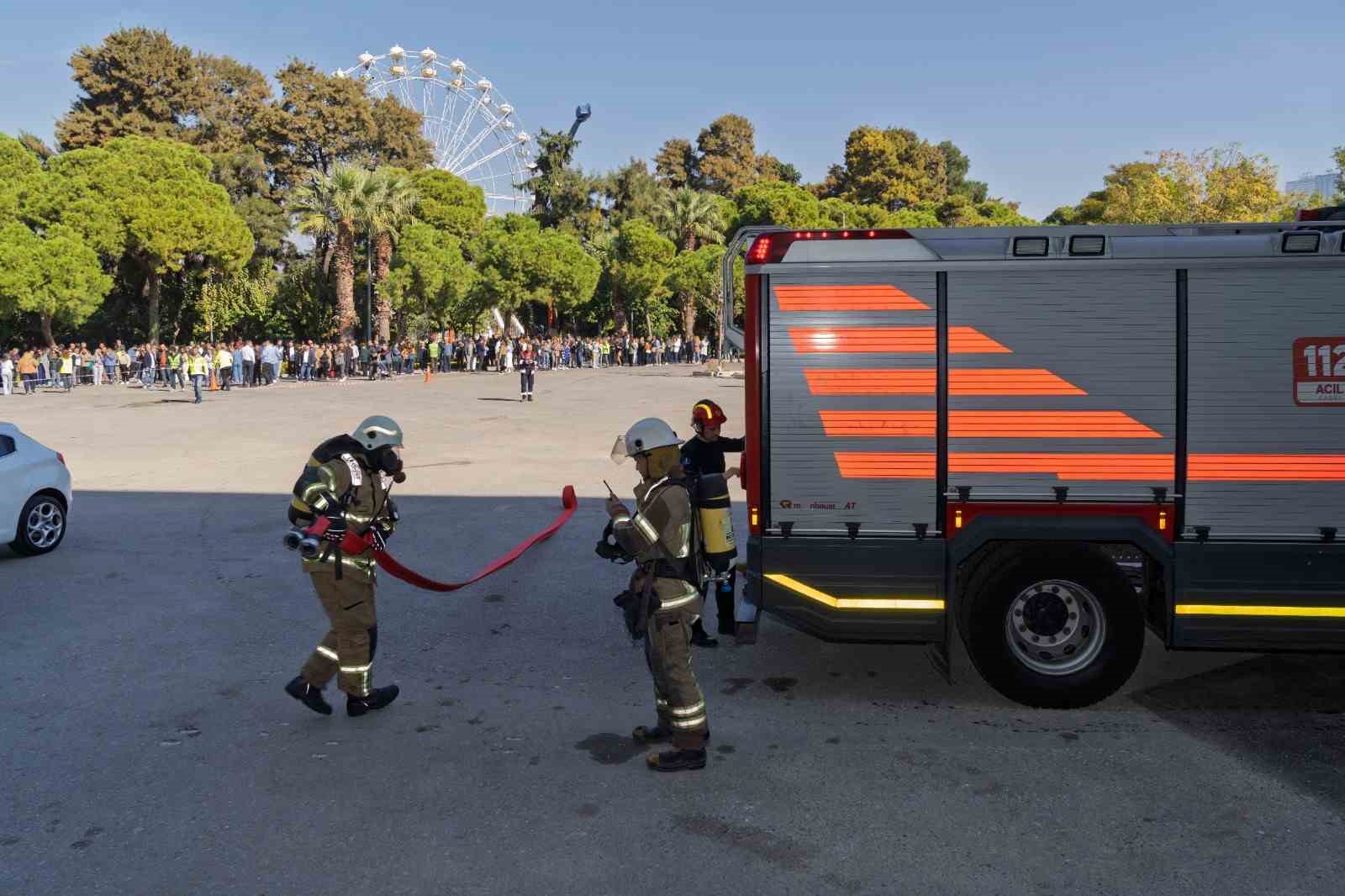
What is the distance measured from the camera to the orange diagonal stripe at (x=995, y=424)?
5645 mm

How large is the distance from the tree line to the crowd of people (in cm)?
243

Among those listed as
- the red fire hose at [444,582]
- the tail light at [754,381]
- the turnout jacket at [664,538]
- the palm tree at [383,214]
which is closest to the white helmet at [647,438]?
the turnout jacket at [664,538]

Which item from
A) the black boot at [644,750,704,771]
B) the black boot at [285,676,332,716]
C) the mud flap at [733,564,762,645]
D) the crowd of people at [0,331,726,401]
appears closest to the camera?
the black boot at [644,750,704,771]

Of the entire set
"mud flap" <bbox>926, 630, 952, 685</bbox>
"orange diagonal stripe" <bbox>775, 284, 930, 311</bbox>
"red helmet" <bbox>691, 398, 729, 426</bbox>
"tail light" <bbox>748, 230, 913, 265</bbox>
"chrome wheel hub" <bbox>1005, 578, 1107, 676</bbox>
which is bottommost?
"mud flap" <bbox>926, 630, 952, 685</bbox>

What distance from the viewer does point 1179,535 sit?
223 inches

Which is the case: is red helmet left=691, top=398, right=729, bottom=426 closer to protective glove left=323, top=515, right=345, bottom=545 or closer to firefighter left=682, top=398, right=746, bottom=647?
firefighter left=682, top=398, right=746, bottom=647

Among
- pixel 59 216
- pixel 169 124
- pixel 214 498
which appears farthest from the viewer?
pixel 169 124

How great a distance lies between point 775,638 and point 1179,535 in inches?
104

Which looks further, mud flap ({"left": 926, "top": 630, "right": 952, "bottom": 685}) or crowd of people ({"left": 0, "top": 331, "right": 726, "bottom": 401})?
crowd of people ({"left": 0, "top": 331, "right": 726, "bottom": 401})

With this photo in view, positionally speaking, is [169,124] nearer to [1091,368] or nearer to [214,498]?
[214,498]

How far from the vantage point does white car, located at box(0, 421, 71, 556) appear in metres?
9.80

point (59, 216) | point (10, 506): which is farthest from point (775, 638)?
point (59, 216)

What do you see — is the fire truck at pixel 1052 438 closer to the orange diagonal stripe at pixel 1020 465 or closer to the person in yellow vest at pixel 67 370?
the orange diagonal stripe at pixel 1020 465

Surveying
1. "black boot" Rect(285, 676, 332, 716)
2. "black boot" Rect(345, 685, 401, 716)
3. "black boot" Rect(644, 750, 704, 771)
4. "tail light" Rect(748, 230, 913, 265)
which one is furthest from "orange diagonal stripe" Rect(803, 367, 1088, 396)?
"black boot" Rect(285, 676, 332, 716)
